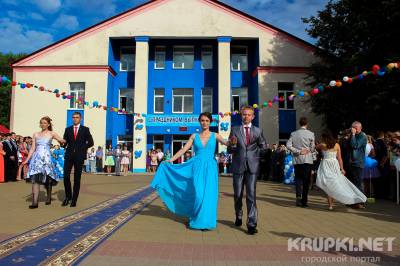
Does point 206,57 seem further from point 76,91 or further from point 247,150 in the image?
point 247,150

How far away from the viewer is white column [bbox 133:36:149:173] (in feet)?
95.2

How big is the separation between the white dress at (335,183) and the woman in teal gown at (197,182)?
348 centimetres

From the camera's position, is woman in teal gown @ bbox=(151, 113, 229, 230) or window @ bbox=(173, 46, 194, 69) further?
window @ bbox=(173, 46, 194, 69)

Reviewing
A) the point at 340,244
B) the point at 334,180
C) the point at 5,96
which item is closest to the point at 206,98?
the point at 334,180

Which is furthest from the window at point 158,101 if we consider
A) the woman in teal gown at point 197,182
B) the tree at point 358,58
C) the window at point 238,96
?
the woman in teal gown at point 197,182

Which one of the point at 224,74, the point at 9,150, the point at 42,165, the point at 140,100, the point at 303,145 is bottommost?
the point at 42,165

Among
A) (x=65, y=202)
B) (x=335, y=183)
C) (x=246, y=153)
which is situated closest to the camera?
(x=246, y=153)

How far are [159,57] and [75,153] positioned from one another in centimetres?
2475

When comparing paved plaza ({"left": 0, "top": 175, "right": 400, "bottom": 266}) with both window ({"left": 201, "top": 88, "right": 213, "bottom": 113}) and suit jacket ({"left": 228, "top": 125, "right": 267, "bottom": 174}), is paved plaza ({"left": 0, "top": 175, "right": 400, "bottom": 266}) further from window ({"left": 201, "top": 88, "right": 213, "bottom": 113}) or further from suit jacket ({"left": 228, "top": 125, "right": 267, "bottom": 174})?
window ({"left": 201, "top": 88, "right": 213, "bottom": 113})

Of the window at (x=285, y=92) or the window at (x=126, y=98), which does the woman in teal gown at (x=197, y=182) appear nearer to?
the window at (x=285, y=92)

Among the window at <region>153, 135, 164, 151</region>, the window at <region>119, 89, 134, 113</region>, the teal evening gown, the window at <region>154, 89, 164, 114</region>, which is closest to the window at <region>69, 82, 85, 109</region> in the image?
the window at <region>119, 89, 134, 113</region>

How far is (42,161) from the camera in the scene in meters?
8.62

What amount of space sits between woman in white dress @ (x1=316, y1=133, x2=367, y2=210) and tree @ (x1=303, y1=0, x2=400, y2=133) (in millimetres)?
9680

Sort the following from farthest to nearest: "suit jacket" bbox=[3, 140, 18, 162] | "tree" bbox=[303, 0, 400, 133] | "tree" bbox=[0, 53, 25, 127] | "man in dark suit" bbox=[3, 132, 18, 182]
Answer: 1. "tree" bbox=[0, 53, 25, 127]
2. "tree" bbox=[303, 0, 400, 133]
3. "suit jacket" bbox=[3, 140, 18, 162]
4. "man in dark suit" bbox=[3, 132, 18, 182]
